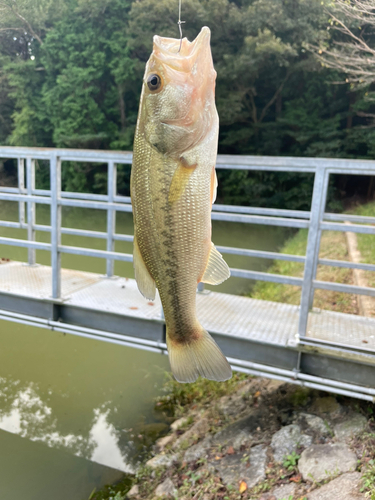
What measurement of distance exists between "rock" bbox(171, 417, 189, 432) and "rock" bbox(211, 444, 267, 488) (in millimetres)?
933

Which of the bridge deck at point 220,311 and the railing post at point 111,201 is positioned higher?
the railing post at point 111,201

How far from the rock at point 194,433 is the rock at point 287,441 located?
79cm

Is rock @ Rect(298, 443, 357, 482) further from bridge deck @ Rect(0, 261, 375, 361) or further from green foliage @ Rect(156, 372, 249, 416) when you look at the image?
green foliage @ Rect(156, 372, 249, 416)

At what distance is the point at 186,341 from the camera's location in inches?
46.0

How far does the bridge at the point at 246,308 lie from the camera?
9.73 ft

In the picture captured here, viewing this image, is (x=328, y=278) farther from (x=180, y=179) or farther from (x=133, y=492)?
(x=180, y=179)

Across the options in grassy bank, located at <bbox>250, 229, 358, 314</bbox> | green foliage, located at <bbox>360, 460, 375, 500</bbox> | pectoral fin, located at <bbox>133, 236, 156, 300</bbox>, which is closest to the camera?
pectoral fin, located at <bbox>133, 236, 156, 300</bbox>

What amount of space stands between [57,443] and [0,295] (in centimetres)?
172

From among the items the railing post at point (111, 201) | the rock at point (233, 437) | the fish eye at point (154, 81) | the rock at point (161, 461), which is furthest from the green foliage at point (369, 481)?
the railing post at point (111, 201)

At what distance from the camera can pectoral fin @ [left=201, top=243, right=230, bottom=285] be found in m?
1.16

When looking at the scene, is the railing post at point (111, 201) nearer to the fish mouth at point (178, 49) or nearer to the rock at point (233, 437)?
the rock at point (233, 437)

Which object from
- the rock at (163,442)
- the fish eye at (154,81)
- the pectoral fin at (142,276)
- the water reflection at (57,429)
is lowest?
the water reflection at (57,429)

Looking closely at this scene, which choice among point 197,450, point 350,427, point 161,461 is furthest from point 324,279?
point 161,461

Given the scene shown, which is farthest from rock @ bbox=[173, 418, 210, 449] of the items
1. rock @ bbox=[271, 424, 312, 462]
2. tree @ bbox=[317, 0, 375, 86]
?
tree @ bbox=[317, 0, 375, 86]
